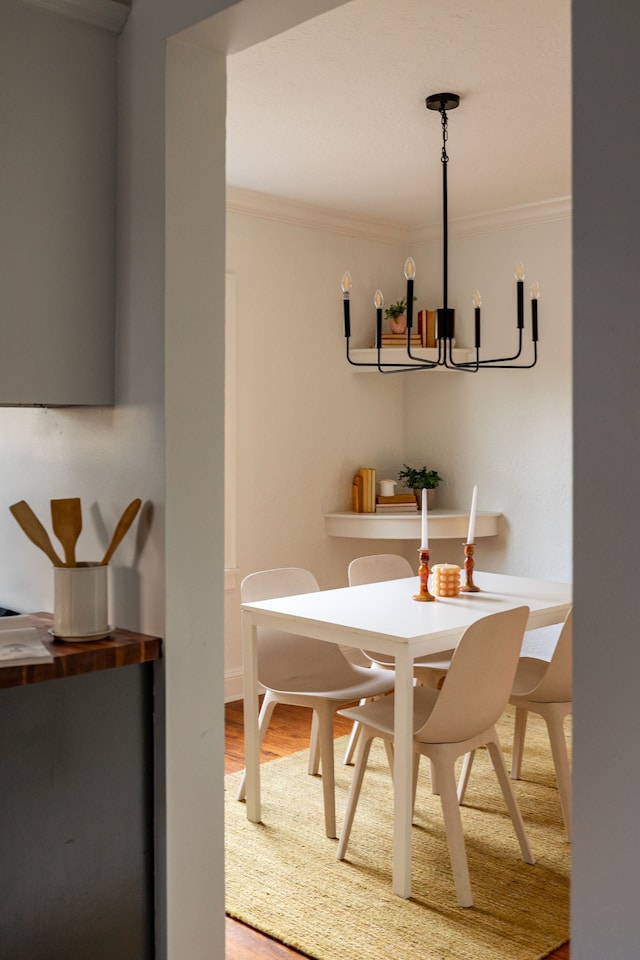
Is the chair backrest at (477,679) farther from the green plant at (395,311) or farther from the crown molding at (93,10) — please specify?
the green plant at (395,311)

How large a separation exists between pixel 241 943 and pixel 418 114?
2.87m

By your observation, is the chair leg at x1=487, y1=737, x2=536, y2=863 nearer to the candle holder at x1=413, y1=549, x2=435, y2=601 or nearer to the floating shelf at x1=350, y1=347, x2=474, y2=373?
the candle holder at x1=413, y1=549, x2=435, y2=601

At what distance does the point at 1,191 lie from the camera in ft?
5.92

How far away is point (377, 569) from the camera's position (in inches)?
161

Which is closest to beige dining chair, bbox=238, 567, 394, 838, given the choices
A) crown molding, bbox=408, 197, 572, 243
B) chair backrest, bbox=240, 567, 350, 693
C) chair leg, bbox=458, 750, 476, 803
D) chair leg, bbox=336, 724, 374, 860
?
chair backrest, bbox=240, 567, 350, 693

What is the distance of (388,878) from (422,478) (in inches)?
111

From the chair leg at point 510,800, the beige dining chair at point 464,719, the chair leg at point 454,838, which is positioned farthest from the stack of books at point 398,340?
the chair leg at point 454,838

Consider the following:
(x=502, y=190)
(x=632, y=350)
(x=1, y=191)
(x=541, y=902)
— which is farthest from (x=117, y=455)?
(x=502, y=190)

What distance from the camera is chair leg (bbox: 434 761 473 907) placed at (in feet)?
8.55

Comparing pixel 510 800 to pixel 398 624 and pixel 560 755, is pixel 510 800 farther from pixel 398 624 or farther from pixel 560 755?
pixel 398 624

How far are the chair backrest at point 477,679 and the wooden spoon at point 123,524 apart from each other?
111 cm

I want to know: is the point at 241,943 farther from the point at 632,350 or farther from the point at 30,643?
the point at 632,350

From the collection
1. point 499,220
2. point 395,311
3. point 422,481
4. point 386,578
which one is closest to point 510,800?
point 386,578

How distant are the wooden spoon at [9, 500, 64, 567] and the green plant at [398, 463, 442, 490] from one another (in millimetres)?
3518
